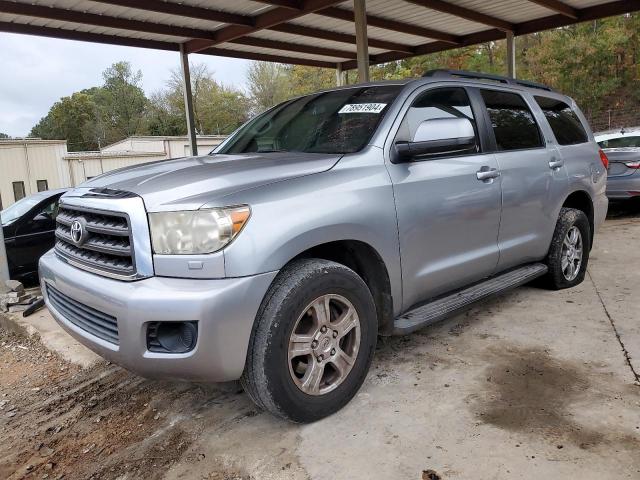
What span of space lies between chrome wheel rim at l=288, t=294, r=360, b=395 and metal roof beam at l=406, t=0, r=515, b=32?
781 centimetres

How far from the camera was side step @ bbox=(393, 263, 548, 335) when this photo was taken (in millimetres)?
3105

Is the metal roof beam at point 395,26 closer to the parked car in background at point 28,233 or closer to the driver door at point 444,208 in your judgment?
the parked car in background at point 28,233

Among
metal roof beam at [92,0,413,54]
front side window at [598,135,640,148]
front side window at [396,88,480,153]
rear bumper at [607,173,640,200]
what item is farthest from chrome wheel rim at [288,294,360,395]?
front side window at [598,135,640,148]

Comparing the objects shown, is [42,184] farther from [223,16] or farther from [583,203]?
[583,203]

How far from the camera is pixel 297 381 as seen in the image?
2.58 m

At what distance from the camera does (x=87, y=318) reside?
263cm

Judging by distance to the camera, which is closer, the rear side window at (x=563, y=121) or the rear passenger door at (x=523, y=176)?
the rear passenger door at (x=523, y=176)

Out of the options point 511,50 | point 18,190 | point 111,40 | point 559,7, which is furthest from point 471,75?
point 18,190

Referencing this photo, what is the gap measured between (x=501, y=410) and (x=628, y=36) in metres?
29.2

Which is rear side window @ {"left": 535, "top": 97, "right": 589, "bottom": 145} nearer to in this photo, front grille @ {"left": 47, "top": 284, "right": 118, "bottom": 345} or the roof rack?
the roof rack

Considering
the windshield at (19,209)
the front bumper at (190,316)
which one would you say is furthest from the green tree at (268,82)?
the front bumper at (190,316)

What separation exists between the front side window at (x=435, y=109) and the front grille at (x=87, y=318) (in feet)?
6.23

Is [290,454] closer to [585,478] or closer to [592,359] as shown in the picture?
[585,478]

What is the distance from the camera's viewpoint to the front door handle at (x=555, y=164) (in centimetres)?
436
